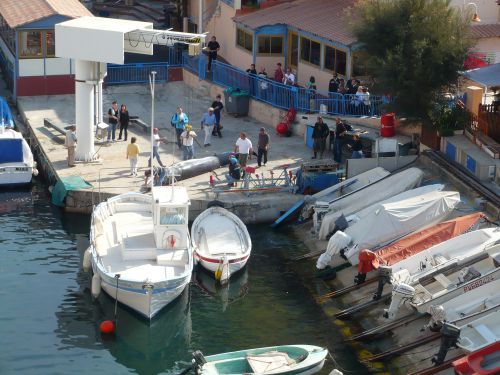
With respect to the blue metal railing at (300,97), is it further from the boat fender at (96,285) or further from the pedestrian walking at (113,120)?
the boat fender at (96,285)

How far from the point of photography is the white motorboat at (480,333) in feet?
94.0

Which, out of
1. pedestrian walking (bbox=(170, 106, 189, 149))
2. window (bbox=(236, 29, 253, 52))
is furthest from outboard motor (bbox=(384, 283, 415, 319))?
window (bbox=(236, 29, 253, 52))

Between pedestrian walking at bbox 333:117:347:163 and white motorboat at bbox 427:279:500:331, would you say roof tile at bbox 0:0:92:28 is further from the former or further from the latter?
white motorboat at bbox 427:279:500:331

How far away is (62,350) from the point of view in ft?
101

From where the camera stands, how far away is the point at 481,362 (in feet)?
92.3

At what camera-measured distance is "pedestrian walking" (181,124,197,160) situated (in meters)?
41.4

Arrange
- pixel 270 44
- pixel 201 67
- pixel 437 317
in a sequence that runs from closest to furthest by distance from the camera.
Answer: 1. pixel 437 317
2. pixel 270 44
3. pixel 201 67

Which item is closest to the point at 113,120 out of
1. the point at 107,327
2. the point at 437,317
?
the point at 107,327

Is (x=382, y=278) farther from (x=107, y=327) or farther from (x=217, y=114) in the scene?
(x=217, y=114)

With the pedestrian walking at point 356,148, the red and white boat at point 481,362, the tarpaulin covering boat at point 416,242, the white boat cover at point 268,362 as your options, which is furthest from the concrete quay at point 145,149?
the red and white boat at point 481,362

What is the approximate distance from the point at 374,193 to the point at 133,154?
26.1 ft

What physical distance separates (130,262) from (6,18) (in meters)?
18.9

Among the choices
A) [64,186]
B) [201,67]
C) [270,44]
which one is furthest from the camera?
[201,67]

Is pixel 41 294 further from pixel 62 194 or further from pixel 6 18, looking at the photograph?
pixel 6 18
